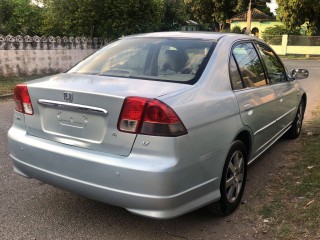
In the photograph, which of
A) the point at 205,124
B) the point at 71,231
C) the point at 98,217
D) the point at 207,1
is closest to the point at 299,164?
the point at 205,124

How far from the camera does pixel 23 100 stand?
3.46 meters

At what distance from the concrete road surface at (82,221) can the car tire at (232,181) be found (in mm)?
115

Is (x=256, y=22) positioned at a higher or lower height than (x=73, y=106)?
higher

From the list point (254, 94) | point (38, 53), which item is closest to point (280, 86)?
point (254, 94)

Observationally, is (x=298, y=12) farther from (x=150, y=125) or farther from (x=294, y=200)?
(x=150, y=125)

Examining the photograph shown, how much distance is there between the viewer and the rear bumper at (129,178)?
283cm

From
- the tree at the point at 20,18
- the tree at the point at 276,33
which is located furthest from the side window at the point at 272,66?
the tree at the point at 276,33

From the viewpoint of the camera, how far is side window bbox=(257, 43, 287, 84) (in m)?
4.80

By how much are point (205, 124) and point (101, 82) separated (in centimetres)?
92

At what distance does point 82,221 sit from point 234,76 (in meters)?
1.94

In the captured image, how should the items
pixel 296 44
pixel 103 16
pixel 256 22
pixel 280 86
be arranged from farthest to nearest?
pixel 256 22 < pixel 296 44 < pixel 103 16 < pixel 280 86

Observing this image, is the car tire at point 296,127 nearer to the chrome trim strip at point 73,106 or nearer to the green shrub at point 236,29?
the chrome trim strip at point 73,106

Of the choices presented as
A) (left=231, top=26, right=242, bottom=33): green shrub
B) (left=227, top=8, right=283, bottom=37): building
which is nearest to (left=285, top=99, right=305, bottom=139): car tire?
(left=231, top=26, right=242, bottom=33): green shrub

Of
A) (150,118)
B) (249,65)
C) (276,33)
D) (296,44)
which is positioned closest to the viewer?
(150,118)
